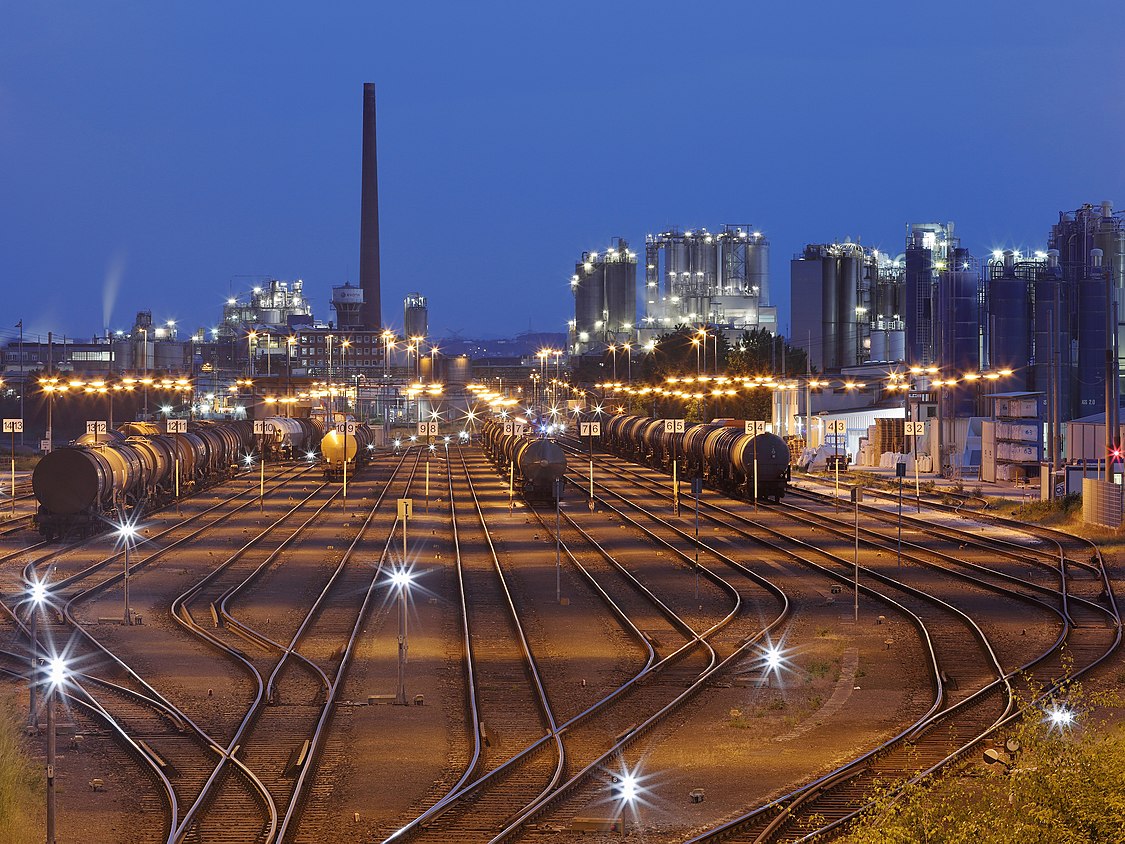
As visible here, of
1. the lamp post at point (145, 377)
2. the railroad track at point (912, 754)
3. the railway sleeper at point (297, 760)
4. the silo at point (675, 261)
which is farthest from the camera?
the silo at point (675, 261)

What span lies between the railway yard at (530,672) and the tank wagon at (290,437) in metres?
41.3

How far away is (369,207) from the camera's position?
15975cm

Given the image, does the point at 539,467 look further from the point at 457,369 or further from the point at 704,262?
the point at 457,369

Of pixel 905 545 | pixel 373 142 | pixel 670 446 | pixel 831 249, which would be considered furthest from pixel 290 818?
pixel 373 142

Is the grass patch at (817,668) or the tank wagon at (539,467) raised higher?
the tank wagon at (539,467)

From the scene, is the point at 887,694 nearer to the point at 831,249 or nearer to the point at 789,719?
the point at 789,719

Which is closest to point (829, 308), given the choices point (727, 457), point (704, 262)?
point (704, 262)

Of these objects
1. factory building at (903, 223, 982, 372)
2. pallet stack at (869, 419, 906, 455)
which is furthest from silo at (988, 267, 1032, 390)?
pallet stack at (869, 419, 906, 455)

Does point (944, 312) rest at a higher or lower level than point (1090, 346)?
higher

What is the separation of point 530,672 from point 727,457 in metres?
36.2

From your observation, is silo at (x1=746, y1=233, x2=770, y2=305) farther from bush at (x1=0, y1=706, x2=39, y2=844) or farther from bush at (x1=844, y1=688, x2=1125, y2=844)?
bush at (x1=844, y1=688, x2=1125, y2=844)

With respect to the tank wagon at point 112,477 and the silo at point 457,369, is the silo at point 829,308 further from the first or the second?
the tank wagon at point 112,477

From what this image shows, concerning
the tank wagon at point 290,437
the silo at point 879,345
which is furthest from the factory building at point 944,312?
the tank wagon at point 290,437

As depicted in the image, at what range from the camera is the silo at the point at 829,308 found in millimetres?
133250
